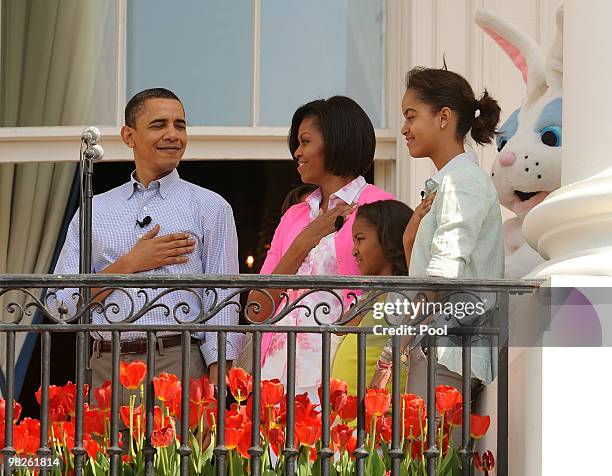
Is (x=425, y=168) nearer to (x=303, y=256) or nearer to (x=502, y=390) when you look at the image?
(x=303, y=256)

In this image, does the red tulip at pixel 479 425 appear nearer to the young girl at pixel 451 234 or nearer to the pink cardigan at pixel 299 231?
the young girl at pixel 451 234

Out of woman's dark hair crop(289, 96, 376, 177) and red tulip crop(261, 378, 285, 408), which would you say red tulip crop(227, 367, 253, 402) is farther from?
woman's dark hair crop(289, 96, 376, 177)

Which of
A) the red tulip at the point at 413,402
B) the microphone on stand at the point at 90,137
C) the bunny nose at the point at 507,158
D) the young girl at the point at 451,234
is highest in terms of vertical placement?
the microphone on stand at the point at 90,137

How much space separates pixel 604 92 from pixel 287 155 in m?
2.42

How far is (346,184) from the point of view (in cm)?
530

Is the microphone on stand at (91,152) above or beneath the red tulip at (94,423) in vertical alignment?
above

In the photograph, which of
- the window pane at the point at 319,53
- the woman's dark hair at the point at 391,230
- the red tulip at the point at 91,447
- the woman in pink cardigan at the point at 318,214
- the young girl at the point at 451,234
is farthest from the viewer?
the window pane at the point at 319,53

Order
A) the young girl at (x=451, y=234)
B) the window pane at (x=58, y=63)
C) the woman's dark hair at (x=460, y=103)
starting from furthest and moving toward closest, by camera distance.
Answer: the window pane at (x=58, y=63)
the woman's dark hair at (x=460, y=103)
the young girl at (x=451, y=234)

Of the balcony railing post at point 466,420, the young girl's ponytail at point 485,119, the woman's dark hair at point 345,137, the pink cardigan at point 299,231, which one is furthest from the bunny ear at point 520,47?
the balcony railing post at point 466,420

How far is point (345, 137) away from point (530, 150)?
0.68 meters

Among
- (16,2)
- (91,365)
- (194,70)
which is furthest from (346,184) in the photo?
(16,2)

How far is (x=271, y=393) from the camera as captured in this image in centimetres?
Answer: 410

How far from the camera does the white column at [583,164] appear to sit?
13.6 ft

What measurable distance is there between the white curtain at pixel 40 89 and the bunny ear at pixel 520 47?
7.18 ft
